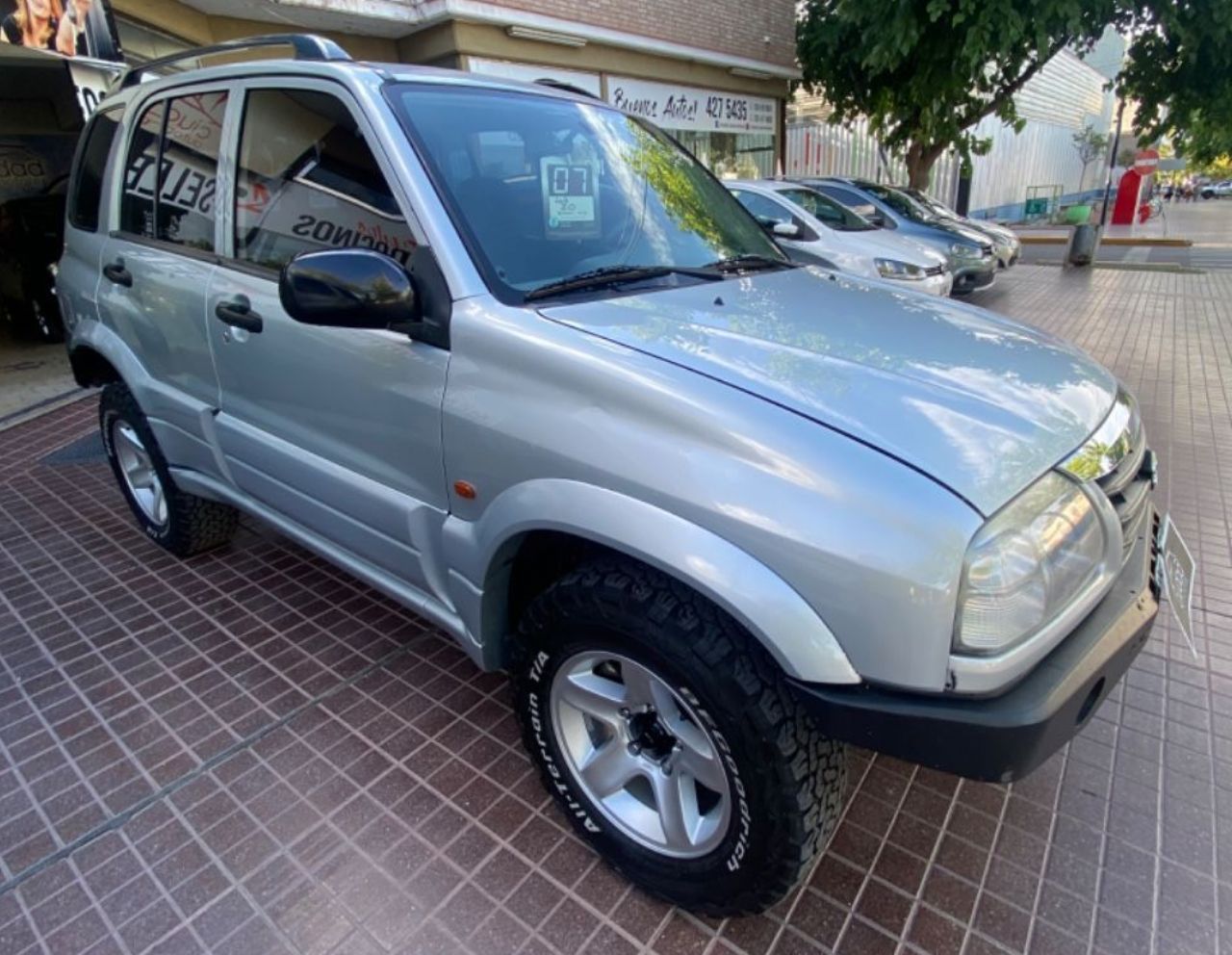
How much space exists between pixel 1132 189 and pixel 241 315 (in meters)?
30.7

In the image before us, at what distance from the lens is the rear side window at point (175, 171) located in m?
2.61

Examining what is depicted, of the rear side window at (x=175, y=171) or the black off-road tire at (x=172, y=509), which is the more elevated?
the rear side window at (x=175, y=171)

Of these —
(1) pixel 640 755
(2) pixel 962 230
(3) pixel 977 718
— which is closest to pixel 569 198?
(1) pixel 640 755

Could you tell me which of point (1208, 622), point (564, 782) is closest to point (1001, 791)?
point (564, 782)

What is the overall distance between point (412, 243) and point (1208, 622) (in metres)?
3.33

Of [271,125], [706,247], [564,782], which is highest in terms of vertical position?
[271,125]

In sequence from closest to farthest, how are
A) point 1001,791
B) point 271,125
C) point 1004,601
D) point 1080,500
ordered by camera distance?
point 1004,601
point 1080,500
point 1001,791
point 271,125

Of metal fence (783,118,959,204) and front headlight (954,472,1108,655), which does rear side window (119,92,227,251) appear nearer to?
front headlight (954,472,1108,655)

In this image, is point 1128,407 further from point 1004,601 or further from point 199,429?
point 199,429

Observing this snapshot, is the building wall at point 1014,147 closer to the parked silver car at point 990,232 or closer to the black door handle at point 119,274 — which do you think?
the parked silver car at point 990,232

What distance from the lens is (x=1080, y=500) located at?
150 centimetres

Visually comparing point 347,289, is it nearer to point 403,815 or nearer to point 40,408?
point 403,815

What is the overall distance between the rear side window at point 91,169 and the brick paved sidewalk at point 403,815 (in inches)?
69.1

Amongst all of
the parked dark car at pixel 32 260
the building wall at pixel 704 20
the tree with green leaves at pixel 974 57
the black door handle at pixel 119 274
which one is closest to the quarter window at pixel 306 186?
the black door handle at pixel 119 274
